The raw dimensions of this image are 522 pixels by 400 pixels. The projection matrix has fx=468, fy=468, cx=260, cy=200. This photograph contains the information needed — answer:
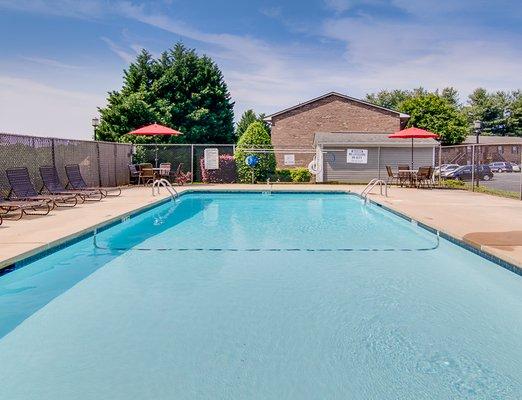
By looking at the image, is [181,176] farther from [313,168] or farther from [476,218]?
[476,218]

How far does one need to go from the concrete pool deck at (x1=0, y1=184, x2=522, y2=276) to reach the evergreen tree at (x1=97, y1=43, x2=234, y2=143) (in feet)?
61.1

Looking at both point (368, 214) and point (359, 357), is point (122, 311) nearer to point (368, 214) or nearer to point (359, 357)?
point (359, 357)

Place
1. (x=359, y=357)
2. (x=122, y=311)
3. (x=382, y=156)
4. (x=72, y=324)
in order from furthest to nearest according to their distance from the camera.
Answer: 1. (x=382, y=156)
2. (x=122, y=311)
3. (x=72, y=324)
4. (x=359, y=357)

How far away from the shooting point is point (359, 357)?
379cm

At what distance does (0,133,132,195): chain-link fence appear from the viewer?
1123cm

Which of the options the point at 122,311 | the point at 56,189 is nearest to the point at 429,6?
the point at 56,189

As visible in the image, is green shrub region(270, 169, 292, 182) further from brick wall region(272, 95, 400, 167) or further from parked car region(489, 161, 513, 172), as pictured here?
parked car region(489, 161, 513, 172)

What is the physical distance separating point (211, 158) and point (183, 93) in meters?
13.1

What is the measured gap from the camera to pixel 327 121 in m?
29.2

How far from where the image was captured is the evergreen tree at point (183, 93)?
31.5 meters

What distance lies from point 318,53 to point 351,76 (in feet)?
15.4

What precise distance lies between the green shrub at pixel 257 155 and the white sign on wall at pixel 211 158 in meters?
0.91

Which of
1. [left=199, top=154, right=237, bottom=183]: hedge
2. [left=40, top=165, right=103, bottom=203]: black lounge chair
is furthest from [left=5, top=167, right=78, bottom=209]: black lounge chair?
[left=199, top=154, right=237, bottom=183]: hedge

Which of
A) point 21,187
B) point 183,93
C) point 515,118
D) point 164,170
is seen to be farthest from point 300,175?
point 515,118
